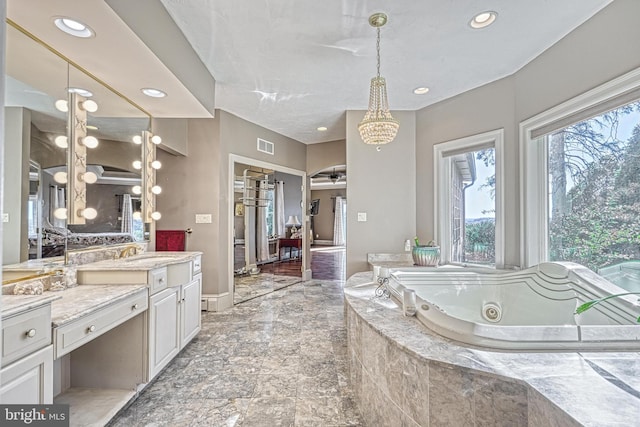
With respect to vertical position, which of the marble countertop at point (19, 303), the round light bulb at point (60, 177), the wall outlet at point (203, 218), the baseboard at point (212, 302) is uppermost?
the round light bulb at point (60, 177)

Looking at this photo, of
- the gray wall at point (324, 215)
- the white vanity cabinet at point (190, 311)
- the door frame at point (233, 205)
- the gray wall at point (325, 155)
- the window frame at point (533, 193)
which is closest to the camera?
the white vanity cabinet at point (190, 311)

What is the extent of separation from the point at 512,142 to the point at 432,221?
3.90ft

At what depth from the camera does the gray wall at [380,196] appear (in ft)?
12.6

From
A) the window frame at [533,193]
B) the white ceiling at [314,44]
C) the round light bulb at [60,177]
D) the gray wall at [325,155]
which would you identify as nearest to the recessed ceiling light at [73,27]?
the white ceiling at [314,44]

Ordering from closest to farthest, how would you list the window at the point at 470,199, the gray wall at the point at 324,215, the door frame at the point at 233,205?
the window at the point at 470,199
the door frame at the point at 233,205
the gray wall at the point at 324,215

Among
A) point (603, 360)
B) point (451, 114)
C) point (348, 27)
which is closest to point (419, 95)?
point (451, 114)

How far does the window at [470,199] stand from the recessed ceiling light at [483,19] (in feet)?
4.00

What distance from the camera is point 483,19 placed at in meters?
2.15

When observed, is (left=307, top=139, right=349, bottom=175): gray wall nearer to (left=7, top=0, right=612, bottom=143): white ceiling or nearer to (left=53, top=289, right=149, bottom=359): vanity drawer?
(left=7, top=0, right=612, bottom=143): white ceiling

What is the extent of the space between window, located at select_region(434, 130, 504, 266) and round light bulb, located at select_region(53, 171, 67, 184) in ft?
11.5

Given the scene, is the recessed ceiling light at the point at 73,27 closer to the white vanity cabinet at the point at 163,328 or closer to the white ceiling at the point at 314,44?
the white ceiling at the point at 314,44

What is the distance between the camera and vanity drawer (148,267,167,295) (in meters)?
2.10

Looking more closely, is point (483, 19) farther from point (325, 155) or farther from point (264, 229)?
point (264, 229)

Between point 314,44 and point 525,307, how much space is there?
2.70 metres
